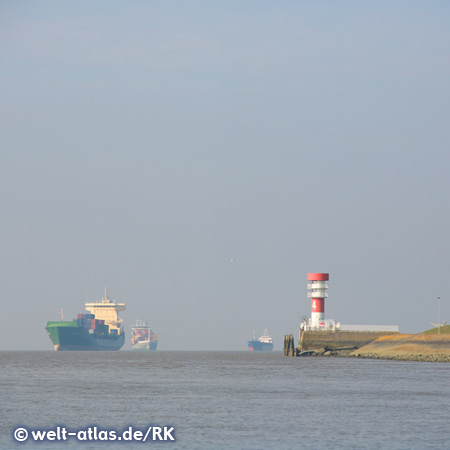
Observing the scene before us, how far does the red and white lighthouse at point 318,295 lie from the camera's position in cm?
11450

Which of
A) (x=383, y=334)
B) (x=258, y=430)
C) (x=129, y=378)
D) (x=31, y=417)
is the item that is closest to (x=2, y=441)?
(x=31, y=417)

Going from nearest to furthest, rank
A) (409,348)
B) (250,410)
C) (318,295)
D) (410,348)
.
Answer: (250,410)
(410,348)
(409,348)
(318,295)

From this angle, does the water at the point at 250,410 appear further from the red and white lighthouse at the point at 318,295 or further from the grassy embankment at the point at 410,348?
the red and white lighthouse at the point at 318,295

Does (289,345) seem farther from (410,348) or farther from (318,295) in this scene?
(410,348)

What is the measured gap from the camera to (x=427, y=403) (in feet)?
144

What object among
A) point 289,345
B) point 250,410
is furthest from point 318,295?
point 250,410

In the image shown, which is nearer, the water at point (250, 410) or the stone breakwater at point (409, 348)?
the water at point (250, 410)

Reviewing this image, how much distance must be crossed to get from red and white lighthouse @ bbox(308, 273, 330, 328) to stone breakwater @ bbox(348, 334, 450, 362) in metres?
6.81

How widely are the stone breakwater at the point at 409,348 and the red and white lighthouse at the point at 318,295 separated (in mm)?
6811

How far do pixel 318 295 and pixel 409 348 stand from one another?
17.1 meters

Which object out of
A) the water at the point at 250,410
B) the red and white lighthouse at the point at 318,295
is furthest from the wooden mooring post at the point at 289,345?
the water at the point at 250,410

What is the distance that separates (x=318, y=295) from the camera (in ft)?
376

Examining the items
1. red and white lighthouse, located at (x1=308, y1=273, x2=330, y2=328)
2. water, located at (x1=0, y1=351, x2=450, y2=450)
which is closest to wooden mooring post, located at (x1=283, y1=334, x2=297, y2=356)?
red and white lighthouse, located at (x1=308, y1=273, x2=330, y2=328)

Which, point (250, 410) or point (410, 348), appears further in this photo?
point (410, 348)
